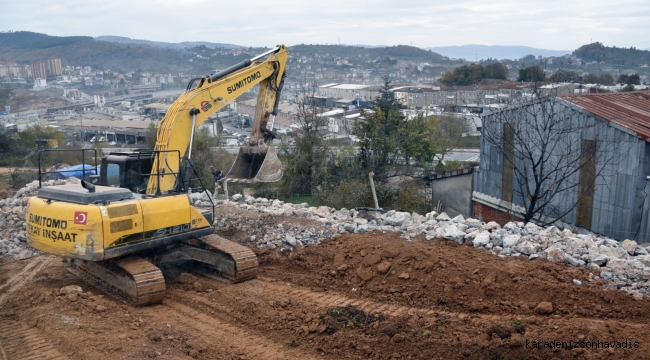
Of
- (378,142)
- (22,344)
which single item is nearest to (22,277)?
(22,344)

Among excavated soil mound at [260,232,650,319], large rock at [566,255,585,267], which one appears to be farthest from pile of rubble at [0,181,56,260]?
large rock at [566,255,585,267]

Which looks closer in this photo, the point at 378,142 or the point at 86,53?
the point at 378,142

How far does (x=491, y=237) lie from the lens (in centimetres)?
909

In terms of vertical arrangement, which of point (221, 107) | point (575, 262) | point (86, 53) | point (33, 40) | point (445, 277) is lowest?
point (445, 277)

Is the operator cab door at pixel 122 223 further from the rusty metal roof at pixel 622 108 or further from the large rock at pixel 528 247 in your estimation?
the rusty metal roof at pixel 622 108

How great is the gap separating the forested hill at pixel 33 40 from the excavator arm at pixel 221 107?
8297cm

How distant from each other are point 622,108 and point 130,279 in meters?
12.6

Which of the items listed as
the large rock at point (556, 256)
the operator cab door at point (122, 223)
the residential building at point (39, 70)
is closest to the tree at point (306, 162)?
the operator cab door at point (122, 223)

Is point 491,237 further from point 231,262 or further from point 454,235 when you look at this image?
point 231,262

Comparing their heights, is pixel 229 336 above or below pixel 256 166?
below

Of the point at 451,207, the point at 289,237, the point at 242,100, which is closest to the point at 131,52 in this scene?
the point at 242,100

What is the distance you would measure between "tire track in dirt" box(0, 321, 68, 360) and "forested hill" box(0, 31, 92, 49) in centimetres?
8687

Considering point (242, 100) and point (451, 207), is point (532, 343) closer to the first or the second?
point (451, 207)

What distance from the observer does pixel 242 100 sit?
51688 mm
